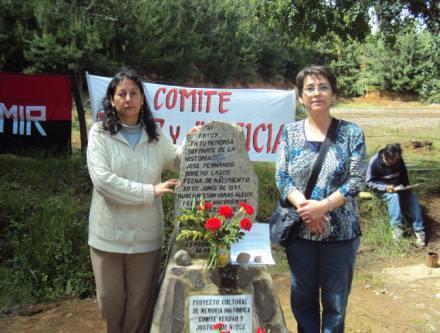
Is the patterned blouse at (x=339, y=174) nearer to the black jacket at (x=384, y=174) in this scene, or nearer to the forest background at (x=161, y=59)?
the forest background at (x=161, y=59)

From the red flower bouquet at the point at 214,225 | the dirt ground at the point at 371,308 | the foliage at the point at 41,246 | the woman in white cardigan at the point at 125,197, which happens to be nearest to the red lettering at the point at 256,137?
the dirt ground at the point at 371,308

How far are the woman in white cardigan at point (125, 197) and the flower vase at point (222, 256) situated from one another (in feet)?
1.12

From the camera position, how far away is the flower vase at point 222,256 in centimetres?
256

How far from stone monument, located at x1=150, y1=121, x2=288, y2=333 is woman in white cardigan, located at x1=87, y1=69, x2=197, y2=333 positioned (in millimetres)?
169

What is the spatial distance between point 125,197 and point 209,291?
29.3 inches

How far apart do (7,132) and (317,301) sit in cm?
470

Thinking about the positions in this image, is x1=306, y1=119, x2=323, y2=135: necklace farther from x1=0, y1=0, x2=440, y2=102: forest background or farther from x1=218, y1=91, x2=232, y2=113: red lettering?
x1=0, y1=0, x2=440, y2=102: forest background

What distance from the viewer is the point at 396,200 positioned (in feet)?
19.0

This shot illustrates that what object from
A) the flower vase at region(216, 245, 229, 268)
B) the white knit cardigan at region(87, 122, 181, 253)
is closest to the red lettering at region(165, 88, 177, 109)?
the white knit cardigan at region(87, 122, 181, 253)

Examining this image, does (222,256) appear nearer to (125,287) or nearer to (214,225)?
(214,225)

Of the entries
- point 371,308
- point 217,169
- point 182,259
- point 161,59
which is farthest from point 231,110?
point 161,59

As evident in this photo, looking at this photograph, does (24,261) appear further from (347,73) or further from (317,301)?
(347,73)

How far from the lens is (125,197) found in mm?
2344

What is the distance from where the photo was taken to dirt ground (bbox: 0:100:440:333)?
363 centimetres
